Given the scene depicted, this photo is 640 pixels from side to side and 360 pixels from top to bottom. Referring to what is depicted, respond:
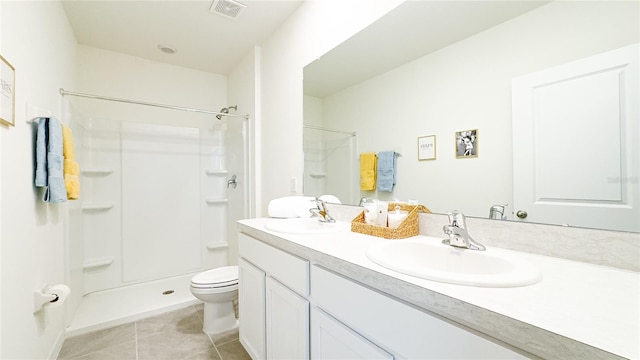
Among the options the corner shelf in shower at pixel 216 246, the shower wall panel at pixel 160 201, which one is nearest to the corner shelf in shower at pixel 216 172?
the shower wall panel at pixel 160 201

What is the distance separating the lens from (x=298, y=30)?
195 centimetres

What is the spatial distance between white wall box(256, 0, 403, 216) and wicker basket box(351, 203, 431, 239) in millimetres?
833

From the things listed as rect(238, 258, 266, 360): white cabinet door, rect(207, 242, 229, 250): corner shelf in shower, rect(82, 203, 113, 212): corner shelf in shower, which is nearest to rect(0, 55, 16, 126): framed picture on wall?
rect(238, 258, 266, 360): white cabinet door

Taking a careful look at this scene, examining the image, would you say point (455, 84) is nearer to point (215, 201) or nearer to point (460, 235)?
point (460, 235)

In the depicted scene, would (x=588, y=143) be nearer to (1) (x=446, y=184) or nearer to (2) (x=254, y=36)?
(1) (x=446, y=184)

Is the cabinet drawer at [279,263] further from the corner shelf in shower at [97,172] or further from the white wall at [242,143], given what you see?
the corner shelf in shower at [97,172]

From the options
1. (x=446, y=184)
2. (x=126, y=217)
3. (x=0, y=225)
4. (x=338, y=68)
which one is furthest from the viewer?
(x=126, y=217)

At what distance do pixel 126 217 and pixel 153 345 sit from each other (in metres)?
1.44

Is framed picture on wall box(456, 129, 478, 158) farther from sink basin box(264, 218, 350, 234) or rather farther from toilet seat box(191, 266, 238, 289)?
toilet seat box(191, 266, 238, 289)

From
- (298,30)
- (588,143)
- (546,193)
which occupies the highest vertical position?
(298,30)

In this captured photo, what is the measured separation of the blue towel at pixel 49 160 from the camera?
1.33 m

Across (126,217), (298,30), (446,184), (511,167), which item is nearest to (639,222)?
(511,167)

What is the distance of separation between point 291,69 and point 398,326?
1.88 meters

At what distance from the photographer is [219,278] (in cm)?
192
